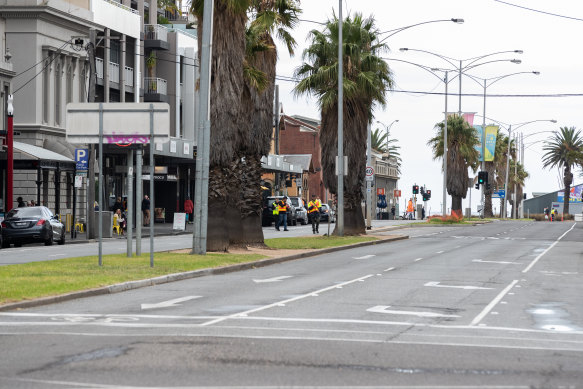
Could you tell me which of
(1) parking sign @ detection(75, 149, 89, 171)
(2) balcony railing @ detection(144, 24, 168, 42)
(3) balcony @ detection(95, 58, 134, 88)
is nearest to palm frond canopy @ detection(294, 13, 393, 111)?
(1) parking sign @ detection(75, 149, 89, 171)

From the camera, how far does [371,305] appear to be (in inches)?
637

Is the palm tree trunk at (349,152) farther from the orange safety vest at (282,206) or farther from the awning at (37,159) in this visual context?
the awning at (37,159)

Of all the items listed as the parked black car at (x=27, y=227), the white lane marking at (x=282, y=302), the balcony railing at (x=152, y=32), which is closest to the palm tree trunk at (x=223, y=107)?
the white lane marking at (x=282, y=302)

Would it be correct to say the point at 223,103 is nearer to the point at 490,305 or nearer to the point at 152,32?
the point at 490,305

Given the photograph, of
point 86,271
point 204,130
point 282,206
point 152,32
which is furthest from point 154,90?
point 86,271

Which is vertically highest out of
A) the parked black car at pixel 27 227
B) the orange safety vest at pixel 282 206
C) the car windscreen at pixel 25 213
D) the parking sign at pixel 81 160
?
the parking sign at pixel 81 160

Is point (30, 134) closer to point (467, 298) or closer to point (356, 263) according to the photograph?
point (356, 263)

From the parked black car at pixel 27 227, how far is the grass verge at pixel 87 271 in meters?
11.0

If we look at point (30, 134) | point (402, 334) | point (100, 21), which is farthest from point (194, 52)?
point (402, 334)

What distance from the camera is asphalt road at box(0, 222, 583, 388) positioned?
915 cm

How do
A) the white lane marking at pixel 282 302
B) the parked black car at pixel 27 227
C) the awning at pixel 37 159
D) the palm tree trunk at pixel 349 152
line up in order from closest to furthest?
the white lane marking at pixel 282 302 → the parked black car at pixel 27 227 → the palm tree trunk at pixel 349 152 → the awning at pixel 37 159

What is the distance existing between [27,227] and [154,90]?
3154 cm

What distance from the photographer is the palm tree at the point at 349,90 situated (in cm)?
4281

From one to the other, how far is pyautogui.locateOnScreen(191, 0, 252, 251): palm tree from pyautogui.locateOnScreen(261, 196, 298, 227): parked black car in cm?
2928
